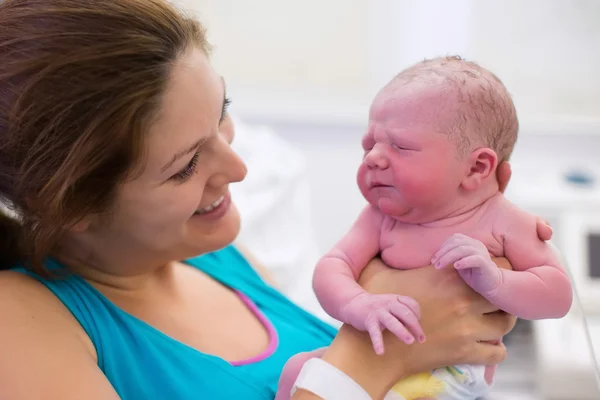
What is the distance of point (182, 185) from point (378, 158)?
28 cm

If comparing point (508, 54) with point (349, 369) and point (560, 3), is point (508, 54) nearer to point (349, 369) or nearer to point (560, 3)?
point (560, 3)

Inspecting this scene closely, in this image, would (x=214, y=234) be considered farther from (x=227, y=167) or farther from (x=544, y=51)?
(x=544, y=51)

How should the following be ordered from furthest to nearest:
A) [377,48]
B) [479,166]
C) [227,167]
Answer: [377,48], [227,167], [479,166]

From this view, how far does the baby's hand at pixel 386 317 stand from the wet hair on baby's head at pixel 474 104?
0.22m

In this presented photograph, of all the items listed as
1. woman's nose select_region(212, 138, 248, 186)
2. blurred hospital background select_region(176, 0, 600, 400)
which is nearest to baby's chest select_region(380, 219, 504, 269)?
woman's nose select_region(212, 138, 248, 186)

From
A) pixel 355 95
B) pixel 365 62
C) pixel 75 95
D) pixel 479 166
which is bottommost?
pixel 355 95

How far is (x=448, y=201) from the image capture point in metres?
0.95

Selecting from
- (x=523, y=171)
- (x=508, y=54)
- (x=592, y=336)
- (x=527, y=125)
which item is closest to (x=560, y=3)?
(x=508, y=54)

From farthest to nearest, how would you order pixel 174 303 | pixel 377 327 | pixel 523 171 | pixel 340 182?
pixel 340 182
pixel 523 171
pixel 174 303
pixel 377 327

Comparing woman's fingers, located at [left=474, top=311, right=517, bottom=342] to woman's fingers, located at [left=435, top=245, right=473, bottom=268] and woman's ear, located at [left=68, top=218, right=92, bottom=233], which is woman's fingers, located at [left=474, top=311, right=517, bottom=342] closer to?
woman's fingers, located at [left=435, top=245, right=473, bottom=268]

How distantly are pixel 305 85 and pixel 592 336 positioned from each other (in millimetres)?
1736

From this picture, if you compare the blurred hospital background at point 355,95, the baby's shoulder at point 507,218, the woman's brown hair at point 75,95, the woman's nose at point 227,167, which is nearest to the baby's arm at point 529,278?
the baby's shoulder at point 507,218

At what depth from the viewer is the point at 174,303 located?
120cm

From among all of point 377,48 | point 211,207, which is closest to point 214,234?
point 211,207
